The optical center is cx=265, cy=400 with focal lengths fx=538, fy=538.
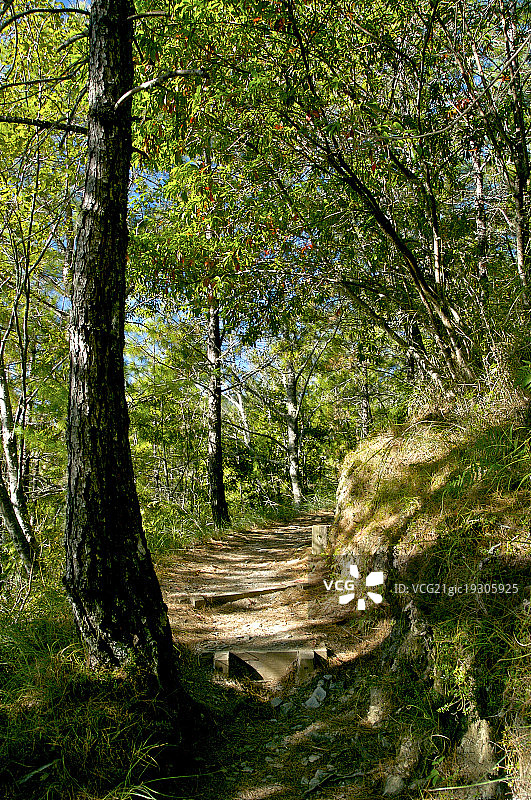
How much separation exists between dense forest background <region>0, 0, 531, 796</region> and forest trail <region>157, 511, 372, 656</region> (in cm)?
84

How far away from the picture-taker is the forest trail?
4.14 meters

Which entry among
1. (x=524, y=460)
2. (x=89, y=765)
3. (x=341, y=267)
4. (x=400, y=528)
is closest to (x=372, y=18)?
(x=341, y=267)

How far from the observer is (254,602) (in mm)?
5086

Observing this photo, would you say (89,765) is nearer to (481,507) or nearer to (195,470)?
(481,507)

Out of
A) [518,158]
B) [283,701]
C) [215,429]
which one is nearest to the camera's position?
[283,701]

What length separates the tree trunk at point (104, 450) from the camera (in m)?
2.78

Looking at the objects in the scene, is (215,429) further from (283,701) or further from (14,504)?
(283,701)

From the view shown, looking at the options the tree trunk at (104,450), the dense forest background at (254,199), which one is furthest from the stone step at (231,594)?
the tree trunk at (104,450)

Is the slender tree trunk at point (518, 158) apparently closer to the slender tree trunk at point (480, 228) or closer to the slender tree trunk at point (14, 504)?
the slender tree trunk at point (480, 228)

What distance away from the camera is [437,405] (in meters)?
4.63

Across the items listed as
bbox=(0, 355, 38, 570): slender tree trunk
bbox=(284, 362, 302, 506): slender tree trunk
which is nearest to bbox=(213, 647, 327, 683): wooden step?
bbox=(0, 355, 38, 570): slender tree trunk

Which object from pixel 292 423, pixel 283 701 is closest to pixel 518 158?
pixel 283 701

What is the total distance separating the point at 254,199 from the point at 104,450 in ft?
11.1

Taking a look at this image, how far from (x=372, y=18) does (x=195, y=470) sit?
1215cm
